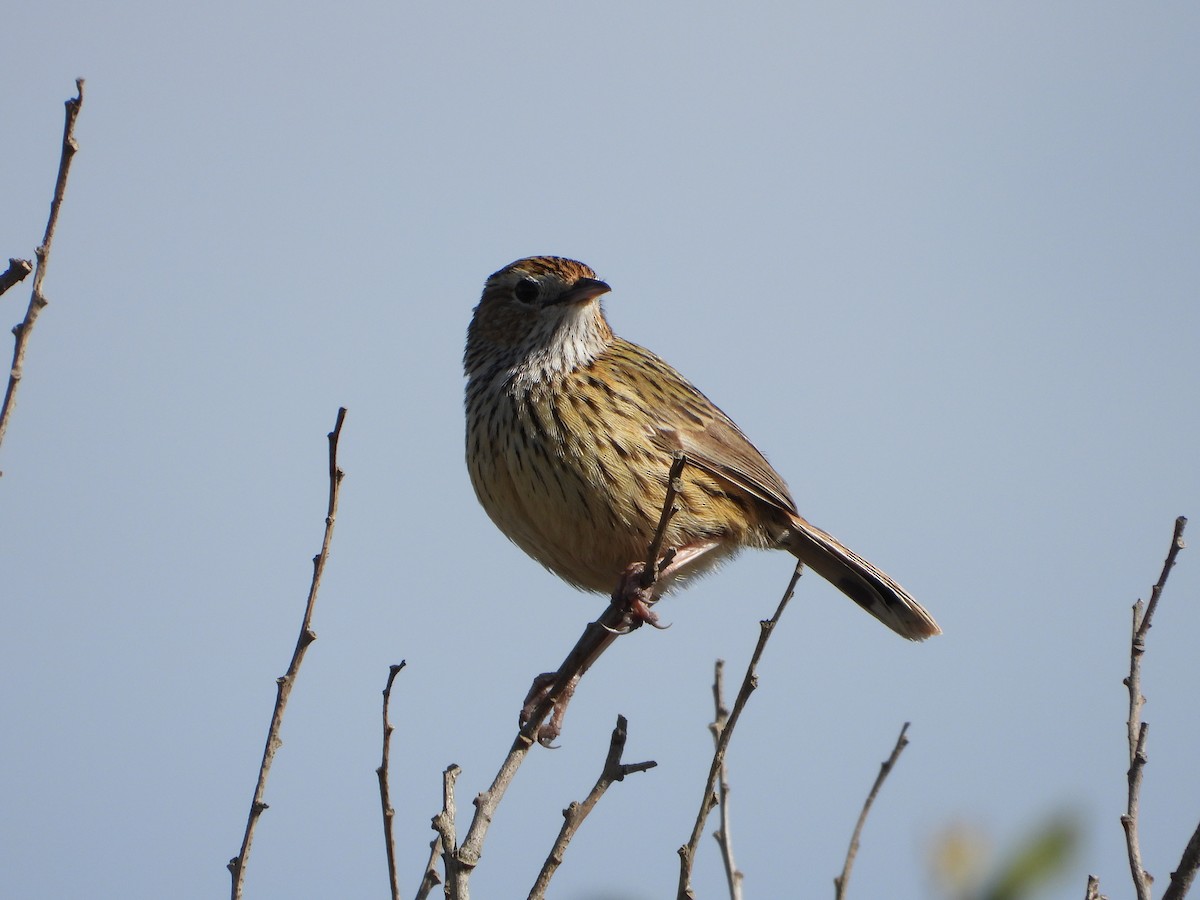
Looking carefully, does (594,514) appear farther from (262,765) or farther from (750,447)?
(262,765)

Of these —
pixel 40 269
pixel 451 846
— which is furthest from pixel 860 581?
pixel 40 269

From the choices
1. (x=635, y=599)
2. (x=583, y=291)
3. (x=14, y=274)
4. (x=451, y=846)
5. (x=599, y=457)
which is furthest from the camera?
(x=583, y=291)

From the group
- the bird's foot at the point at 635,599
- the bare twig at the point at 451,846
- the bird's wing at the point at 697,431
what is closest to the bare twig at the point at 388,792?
the bare twig at the point at 451,846

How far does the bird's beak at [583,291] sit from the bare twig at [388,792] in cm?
291

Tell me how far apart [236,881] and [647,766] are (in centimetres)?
114

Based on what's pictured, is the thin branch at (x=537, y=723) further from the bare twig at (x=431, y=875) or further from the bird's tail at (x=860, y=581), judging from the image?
the bird's tail at (x=860, y=581)

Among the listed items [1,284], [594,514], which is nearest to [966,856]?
[1,284]

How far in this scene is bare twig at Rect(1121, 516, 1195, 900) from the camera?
365 centimetres

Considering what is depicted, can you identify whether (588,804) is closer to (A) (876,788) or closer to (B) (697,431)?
(A) (876,788)

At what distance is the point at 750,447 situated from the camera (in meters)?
7.12

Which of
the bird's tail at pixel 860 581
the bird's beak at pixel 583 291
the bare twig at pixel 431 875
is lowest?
the bare twig at pixel 431 875

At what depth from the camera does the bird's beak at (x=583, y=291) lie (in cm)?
663

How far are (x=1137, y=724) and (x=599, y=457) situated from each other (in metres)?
2.68

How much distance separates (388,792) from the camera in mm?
3990
